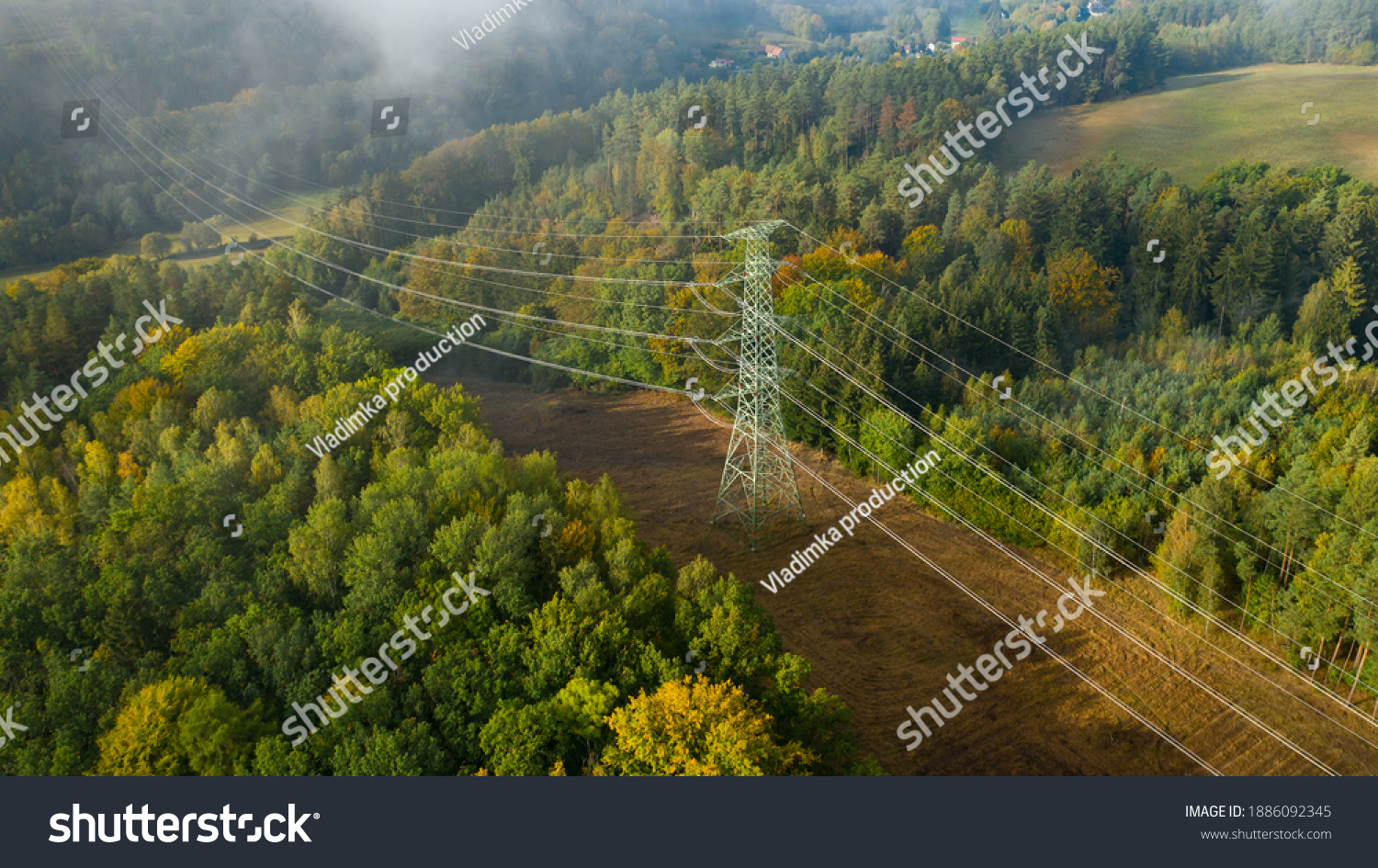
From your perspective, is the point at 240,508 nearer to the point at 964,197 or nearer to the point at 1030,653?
the point at 1030,653

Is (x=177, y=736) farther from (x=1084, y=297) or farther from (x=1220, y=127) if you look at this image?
(x=1220, y=127)

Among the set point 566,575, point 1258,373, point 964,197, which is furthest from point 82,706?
point 964,197

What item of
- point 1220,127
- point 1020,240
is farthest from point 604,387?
point 1220,127

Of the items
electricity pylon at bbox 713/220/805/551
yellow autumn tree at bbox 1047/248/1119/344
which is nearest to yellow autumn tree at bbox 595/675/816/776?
electricity pylon at bbox 713/220/805/551

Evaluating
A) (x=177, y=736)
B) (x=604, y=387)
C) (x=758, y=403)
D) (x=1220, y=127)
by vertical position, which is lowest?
(x=604, y=387)

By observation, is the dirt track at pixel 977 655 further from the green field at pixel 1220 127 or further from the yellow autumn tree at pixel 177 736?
the green field at pixel 1220 127

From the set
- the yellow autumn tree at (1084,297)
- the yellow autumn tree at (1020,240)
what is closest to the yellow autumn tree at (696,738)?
the yellow autumn tree at (1084,297)
